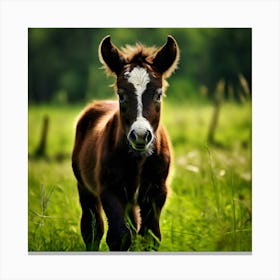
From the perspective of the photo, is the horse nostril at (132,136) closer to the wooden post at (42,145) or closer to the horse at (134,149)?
the horse at (134,149)

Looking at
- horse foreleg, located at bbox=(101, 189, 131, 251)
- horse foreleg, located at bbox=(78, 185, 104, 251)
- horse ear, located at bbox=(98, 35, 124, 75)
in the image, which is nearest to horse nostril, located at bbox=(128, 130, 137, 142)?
horse foreleg, located at bbox=(101, 189, 131, 251)

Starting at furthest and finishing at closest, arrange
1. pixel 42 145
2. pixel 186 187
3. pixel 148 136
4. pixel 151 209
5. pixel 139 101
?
pixel 42 145 < pixel 186 187 < pixel 151 209 < pixel 139 101 < pixel 148 136

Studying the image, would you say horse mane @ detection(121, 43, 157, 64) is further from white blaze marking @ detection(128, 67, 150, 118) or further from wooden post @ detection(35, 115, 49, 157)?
wooden post @ detection(35, 115, 49, 157)

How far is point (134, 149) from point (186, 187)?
198 cm

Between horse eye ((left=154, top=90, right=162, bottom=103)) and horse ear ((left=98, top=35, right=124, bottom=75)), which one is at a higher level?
horse ear ((left=98, top=35, right=124, bottom=75))

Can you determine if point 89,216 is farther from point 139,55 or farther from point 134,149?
point 139,55

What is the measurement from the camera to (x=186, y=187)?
7438 mm

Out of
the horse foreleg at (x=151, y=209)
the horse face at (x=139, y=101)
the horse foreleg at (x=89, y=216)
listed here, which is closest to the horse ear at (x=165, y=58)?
the horse face at (x=139, y=101)

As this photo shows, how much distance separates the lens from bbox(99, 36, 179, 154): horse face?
533 cm

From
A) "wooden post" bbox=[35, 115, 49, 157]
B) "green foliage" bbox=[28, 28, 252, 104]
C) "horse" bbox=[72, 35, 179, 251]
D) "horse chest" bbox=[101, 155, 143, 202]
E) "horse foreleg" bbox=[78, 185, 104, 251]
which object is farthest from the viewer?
"wooden post" bbox=[35, 115, 49, 157]

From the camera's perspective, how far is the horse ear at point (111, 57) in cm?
569

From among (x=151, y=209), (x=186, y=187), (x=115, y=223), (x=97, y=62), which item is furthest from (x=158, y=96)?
(x=97, y=62)

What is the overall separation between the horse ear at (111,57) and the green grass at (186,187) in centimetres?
86
